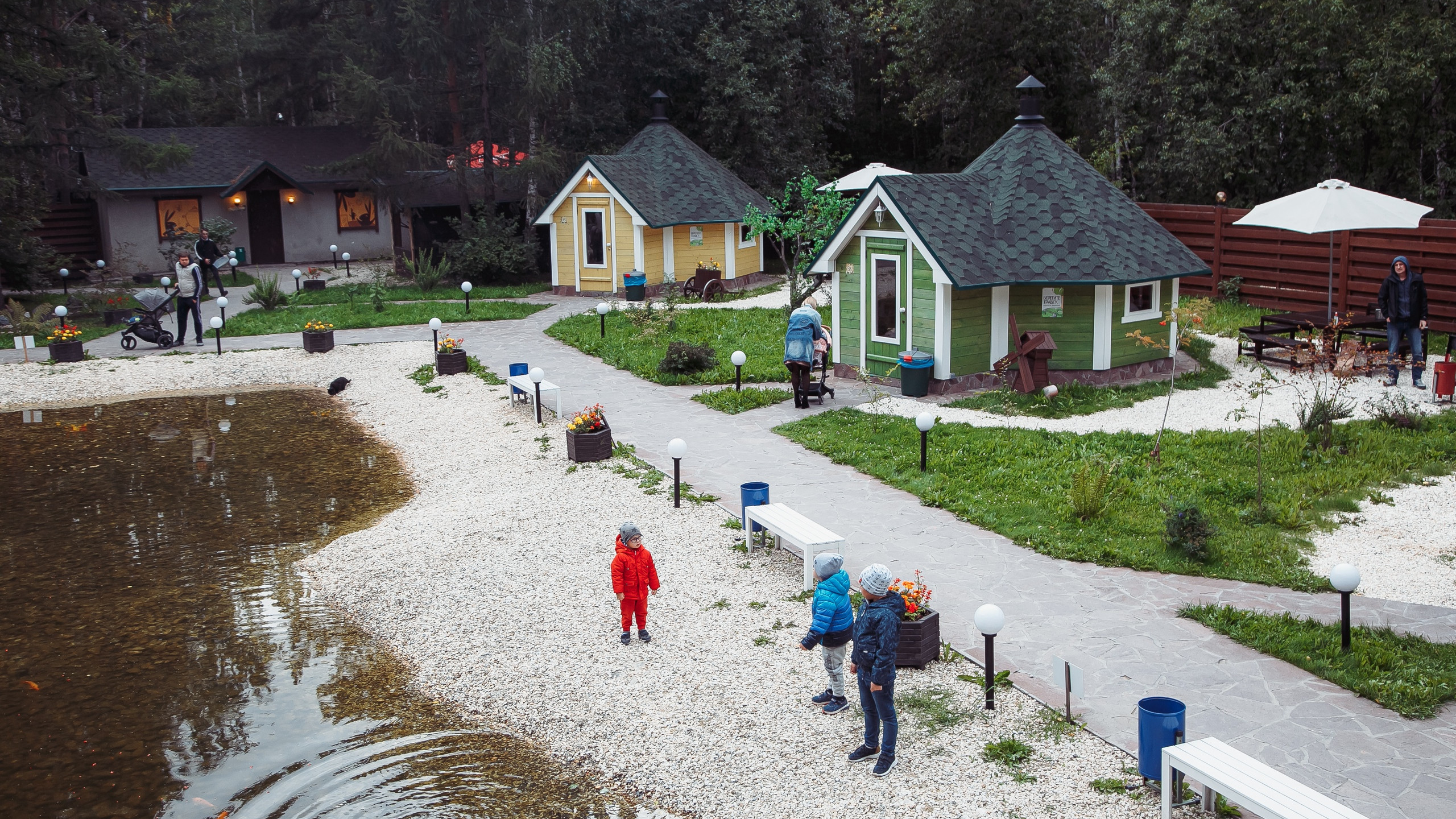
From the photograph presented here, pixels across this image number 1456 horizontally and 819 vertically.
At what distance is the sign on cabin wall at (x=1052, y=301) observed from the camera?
58.1 feet

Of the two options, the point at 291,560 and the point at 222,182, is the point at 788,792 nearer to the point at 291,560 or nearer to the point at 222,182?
the point at 291,560

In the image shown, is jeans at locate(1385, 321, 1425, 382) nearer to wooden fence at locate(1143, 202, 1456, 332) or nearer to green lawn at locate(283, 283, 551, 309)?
wooden fence at locate(1143, 202, 1456, 332)

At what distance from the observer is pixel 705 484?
13.5 meters

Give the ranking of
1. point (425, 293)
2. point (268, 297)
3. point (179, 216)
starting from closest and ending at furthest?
point (268, 297)
point (425, 293)
point (179, 216)

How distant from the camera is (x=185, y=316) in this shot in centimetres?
2388

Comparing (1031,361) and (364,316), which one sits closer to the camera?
(1031,361)

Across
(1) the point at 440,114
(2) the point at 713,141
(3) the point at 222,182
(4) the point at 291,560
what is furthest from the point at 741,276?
(4) the point at 291,560

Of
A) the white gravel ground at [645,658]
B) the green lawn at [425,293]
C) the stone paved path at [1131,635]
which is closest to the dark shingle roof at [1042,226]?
the stone paved path at [1131,635]

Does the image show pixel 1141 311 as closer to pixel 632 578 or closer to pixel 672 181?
pixel 632 578

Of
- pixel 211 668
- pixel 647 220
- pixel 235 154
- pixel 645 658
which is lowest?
pixel 211 668

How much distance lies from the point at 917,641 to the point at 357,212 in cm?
3483

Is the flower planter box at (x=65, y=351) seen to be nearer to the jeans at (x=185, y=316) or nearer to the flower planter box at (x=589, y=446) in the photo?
the jeans at (x=185, y=316)

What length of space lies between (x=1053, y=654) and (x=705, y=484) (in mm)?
5573

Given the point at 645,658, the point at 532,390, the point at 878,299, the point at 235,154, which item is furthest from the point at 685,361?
the point at 235,154
